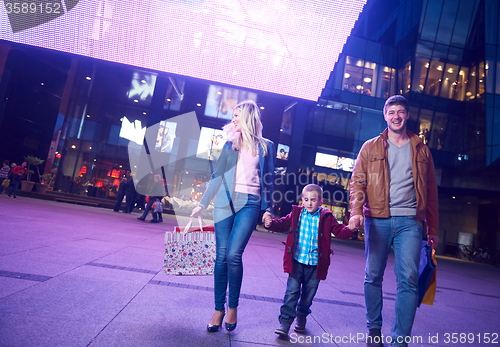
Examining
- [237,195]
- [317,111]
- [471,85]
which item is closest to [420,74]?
[471,85]

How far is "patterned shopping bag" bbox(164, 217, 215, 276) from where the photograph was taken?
279 cm

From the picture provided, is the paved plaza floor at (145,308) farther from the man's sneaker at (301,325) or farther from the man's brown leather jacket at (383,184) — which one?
the man's brown leather jacket at (383,184)

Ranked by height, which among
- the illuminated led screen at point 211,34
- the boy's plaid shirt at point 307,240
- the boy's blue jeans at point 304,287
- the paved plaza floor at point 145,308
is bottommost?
the paved plaza floor at point 145,308

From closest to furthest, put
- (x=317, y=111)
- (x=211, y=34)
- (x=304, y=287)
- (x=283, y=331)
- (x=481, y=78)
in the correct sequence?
(x=283, y=331), (x=304, y=287), (x=211, y=34), (x=481, y=78), (x=317, y=111)

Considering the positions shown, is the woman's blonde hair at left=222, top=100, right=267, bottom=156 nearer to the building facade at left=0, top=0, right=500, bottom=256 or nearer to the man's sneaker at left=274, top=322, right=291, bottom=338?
the man's sneaker at left=274, top=322, right=291, bottom=338

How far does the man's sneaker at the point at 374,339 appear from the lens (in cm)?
262

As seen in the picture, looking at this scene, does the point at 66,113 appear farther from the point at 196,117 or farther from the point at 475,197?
the point at 475,197

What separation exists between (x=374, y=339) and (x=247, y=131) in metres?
1.96

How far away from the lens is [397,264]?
2.68 m

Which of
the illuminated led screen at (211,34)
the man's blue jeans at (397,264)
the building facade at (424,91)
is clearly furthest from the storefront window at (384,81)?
the man's blue jeans at (397,264)

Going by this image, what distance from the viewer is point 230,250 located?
264 centimetres

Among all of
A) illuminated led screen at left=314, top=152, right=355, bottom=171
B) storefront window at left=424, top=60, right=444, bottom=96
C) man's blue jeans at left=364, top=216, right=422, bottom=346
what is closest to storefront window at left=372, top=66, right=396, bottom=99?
storefront window at left=424, top=60, right=444, bottom=96

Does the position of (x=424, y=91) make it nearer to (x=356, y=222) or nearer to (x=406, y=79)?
(x=406, y=79)

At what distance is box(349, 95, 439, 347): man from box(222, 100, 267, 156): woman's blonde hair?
0.95m
